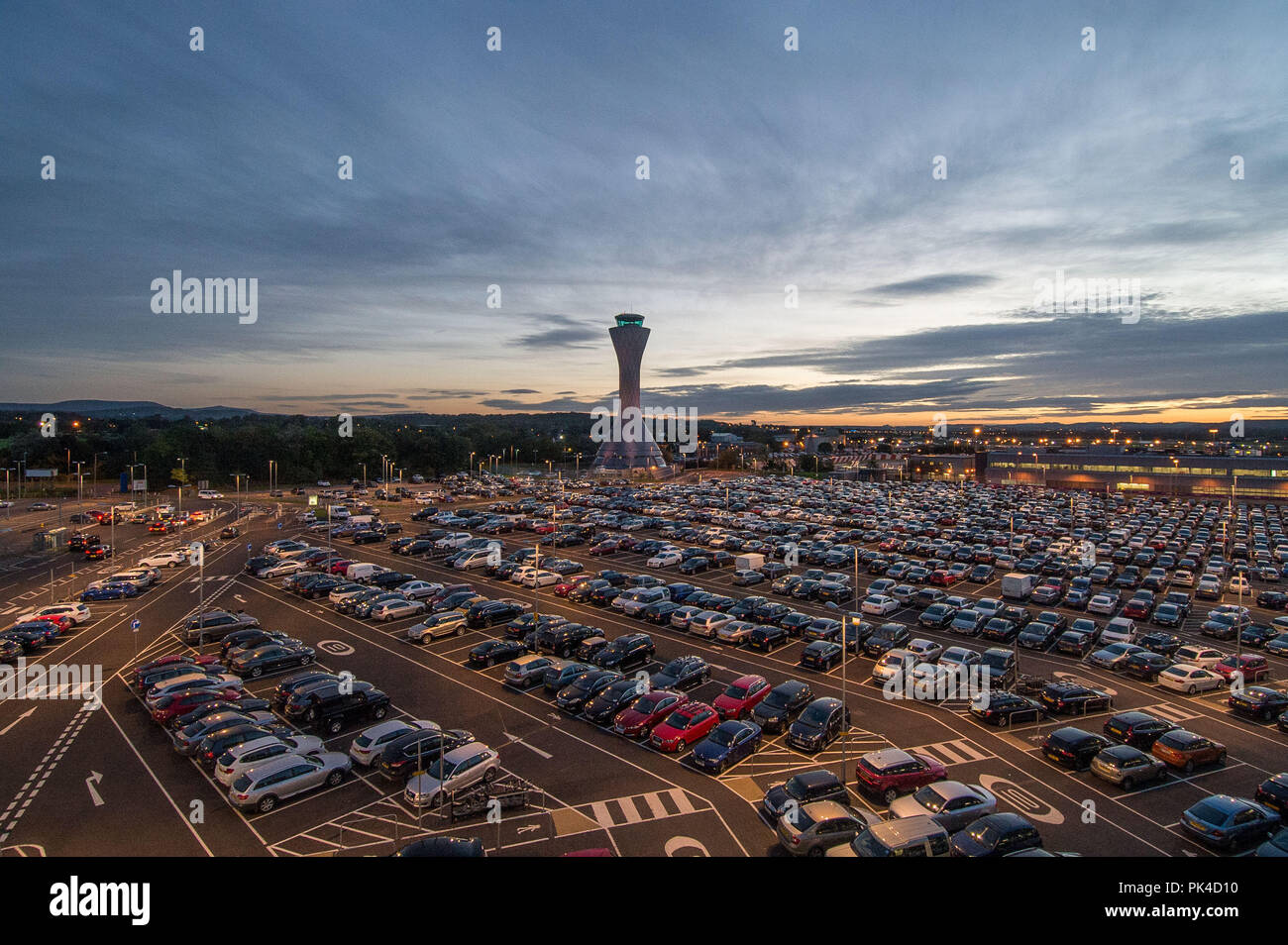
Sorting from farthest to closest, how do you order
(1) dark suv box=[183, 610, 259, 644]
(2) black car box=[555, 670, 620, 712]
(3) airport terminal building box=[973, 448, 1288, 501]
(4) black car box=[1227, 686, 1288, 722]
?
(3) airport terminal building box=[973, 448, 1288, 501] < (1) dark suv box=[183, 610, 259, 644] < (4) black car box=[1227, 686, 1288, 722] < (2) black car box=[555, 670, 620, 712]

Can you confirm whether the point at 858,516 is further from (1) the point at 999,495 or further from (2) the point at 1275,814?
(2) the point at 1275,814

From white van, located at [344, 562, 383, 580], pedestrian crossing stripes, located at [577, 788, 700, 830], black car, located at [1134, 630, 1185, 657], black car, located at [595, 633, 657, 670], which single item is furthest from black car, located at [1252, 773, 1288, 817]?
white van, located at [344, 562, 383, 580]

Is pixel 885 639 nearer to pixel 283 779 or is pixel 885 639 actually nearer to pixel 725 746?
pixel 725 746

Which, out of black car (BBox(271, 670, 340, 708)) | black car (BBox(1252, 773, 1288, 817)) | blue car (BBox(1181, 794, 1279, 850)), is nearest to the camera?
blue car (BBox(1181, 794, 1279, 850))

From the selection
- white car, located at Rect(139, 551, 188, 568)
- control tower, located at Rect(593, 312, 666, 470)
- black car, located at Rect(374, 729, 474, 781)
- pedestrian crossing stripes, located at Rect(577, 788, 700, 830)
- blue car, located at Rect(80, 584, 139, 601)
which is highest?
control tower, located at Rect(593, 312, 666, 470)

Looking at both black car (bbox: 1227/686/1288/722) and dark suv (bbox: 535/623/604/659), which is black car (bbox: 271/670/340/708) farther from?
black car (bbox: 1227/686/1288/722)

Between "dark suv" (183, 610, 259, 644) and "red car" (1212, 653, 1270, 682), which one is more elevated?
"dark suv" (183, 610, 259, 644)

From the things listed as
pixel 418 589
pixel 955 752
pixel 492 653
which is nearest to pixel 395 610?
pixel 418 589
